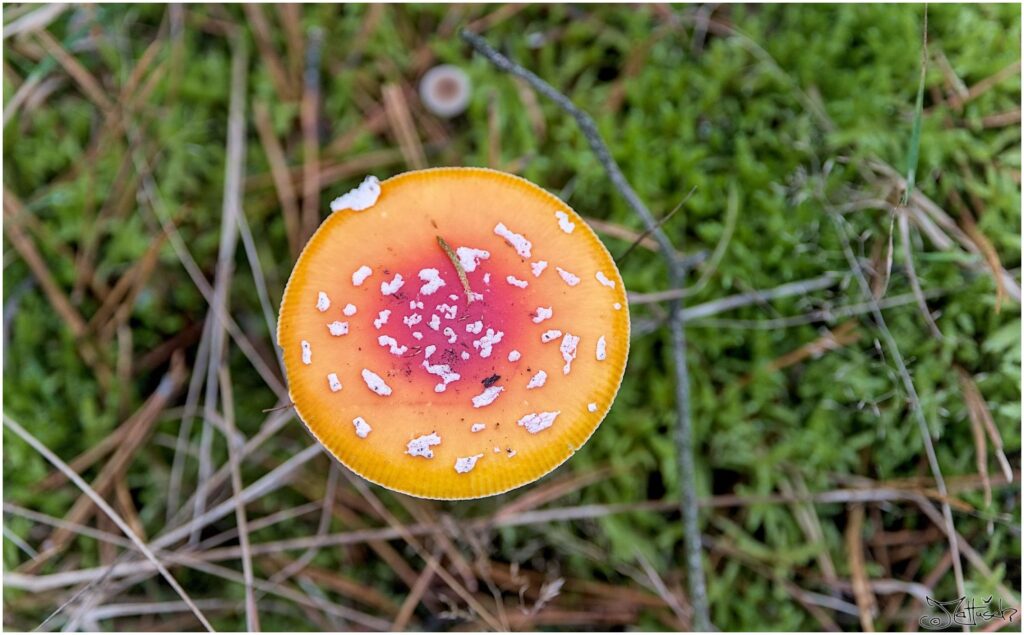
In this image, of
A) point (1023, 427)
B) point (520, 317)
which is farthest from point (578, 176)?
point (1023, 427)

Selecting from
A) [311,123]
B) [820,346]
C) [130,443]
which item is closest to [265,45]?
[311,123]

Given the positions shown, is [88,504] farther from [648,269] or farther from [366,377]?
[648,269]

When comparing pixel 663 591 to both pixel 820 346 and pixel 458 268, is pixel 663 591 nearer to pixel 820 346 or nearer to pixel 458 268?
pixel 820 346

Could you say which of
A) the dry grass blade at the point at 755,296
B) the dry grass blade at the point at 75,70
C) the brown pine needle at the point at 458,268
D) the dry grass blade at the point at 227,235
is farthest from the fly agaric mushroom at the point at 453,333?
the dry grass blade at the point at 75,70

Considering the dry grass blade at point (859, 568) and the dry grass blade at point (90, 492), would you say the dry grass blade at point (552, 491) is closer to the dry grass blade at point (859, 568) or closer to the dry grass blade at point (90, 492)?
the dry grass blade at point (859, 568)

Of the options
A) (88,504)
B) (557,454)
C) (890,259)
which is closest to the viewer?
(557,454)
